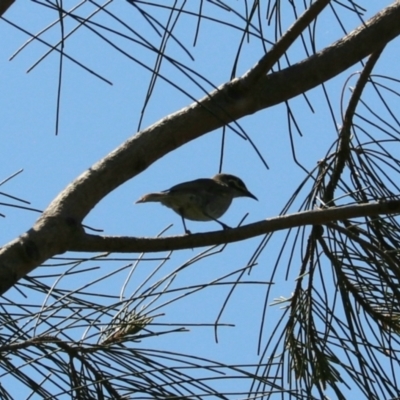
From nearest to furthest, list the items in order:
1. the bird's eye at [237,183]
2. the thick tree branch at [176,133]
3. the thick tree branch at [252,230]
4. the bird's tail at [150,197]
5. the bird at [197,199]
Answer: the thick tree branch at [176,133]
the thick tree branch at [252,230]
the bird's tail at [150,197]
the bird at [197,199]
the bird's eye at [237,183]

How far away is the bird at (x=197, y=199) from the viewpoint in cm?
464

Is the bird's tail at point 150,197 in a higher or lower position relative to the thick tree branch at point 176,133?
higher

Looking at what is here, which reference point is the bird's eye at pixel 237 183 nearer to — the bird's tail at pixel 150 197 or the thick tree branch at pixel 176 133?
the bird's tail at pixel 150 197

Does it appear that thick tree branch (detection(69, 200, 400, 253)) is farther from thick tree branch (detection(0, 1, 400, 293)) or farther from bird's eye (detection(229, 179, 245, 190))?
bird's eye (detection(229, 179, 245, 190))

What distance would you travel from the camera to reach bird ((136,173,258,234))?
4641 millimetres

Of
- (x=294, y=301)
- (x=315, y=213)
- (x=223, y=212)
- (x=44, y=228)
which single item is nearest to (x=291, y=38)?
(x=315, y=213)

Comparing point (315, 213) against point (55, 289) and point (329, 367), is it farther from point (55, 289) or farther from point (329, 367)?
point (329, 367)

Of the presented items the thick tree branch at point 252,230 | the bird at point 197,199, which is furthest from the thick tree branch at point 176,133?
the bird at point 197,199

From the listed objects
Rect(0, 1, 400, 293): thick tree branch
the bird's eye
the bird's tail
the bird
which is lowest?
Rect(0, 1, 400, 293): thick tree branch

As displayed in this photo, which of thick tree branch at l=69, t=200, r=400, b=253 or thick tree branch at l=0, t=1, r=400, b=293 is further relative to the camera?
thick tree branch at l=69, t=200, r=400, b=253

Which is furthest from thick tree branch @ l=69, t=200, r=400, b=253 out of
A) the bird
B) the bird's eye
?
the bird's eye

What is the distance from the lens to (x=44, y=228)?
6.23 feet

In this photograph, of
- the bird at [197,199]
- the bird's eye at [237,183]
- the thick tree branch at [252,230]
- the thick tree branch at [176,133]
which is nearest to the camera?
the thick tree branch at [176,133]

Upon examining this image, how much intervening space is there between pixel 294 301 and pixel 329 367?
0.26 m
